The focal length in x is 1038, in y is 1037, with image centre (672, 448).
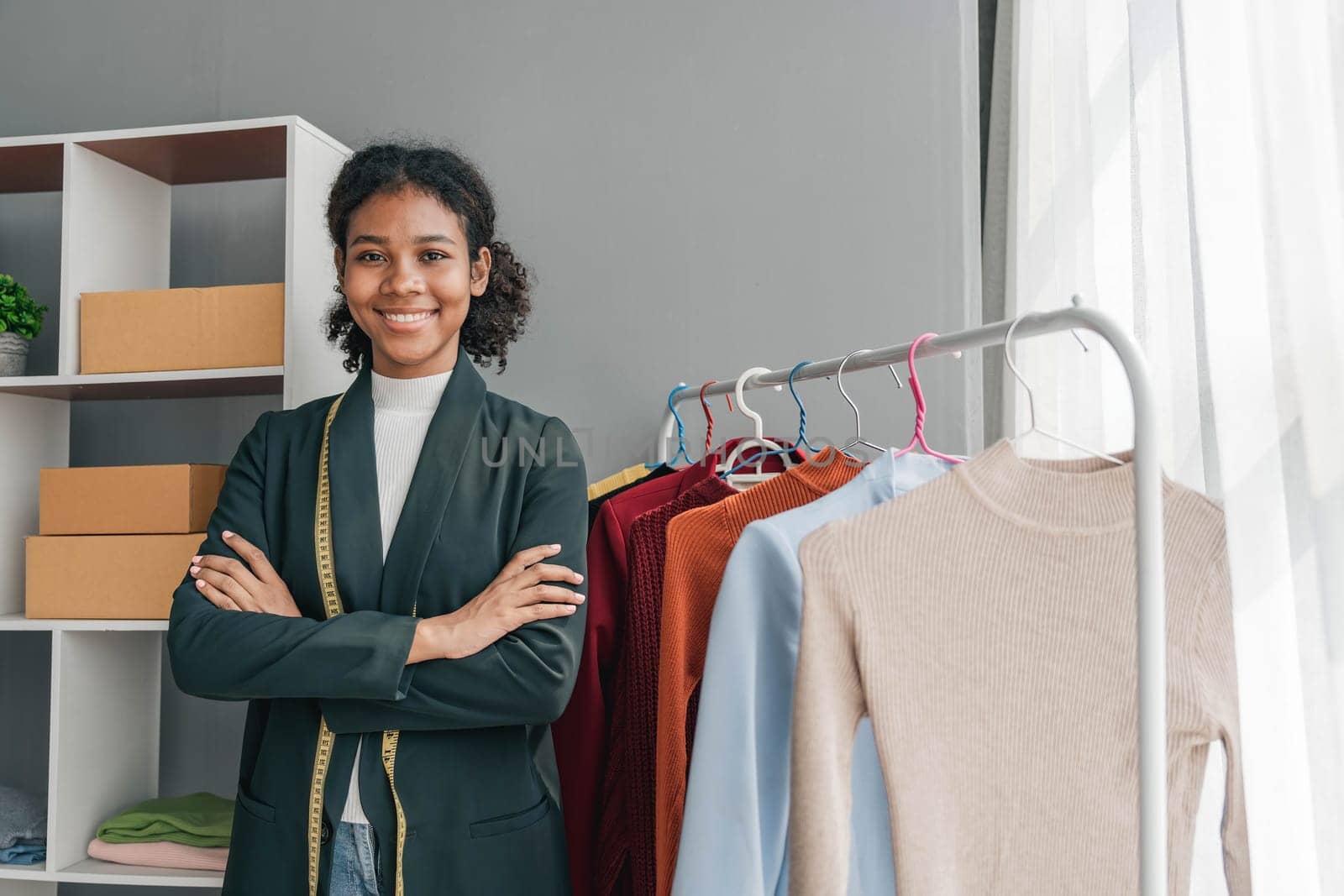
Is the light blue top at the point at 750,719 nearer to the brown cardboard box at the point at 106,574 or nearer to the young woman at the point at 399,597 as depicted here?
the young woman at the point at 399,597

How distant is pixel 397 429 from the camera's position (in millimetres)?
1597

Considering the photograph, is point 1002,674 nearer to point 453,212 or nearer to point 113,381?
point 453,212

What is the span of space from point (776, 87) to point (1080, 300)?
1346 millimetres

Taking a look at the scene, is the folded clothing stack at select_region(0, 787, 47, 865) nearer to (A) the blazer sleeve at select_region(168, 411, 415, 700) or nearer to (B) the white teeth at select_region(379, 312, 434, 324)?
(A) the blazer sleeve at select_region(168, 411, 415, 700)

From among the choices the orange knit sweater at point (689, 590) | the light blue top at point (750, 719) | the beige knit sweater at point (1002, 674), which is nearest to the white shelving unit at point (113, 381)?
the orange knit sweater at point (689, 590)

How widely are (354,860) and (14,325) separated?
1.32 metres

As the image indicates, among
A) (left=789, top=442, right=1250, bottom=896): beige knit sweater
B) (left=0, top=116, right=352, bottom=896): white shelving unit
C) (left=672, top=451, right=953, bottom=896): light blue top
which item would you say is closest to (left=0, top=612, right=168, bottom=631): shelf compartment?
(left=0, top=116, right=352, bottom=896): white shelving unit

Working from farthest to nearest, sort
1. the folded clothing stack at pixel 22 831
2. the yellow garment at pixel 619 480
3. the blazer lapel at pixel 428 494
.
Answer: the folded clothing stack at pixel 22 831 → the yellow garment at pixel 619 480 → the blazer lapel at pixel 428 494

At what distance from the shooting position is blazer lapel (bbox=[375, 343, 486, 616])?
4.83 ft

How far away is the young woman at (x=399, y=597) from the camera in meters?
1.36

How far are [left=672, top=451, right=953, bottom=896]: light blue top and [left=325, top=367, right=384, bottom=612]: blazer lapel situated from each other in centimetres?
62

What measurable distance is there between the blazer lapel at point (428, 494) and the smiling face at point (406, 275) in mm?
95

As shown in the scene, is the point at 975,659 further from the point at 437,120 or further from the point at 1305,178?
the point at 437,120

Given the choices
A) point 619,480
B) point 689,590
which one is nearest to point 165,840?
point 619,480
